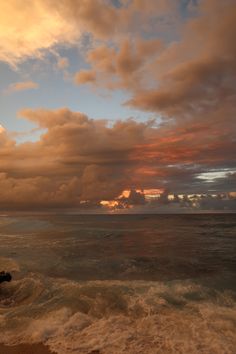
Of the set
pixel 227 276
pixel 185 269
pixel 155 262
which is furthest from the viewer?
pixel 155 262

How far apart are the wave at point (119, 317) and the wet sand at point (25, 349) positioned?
27cm

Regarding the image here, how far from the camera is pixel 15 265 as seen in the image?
22.6 m

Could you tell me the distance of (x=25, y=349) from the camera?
27.4ft

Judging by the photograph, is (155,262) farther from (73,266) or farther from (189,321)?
(189,321)

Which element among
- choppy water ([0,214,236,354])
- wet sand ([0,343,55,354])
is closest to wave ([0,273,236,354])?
choppy water ([0,214,236,354])

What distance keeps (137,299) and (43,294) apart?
5049mm

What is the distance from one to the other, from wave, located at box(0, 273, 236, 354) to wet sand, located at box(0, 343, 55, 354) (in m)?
0.27

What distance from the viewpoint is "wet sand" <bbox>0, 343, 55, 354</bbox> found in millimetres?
8156

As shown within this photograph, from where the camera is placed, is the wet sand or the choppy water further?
the choppy water

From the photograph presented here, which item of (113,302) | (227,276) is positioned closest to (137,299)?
(113,302)

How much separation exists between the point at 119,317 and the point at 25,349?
13.0 feet

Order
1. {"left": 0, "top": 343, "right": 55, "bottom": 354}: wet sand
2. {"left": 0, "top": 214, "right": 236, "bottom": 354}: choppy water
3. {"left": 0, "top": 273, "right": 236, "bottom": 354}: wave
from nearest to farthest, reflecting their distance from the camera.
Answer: {"left": 0, "top": 343, "right": 55, "bottom": 354}: wet sand, {"left": 0, "top": 273, "right": 236, "bottom": 354}: wave, {"left": 0, "top": 214, "right": 236, "bottom": 354}: choppy water

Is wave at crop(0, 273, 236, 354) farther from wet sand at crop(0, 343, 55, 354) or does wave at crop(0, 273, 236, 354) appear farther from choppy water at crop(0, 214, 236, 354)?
wet sand at crop(0, 343, 55, 354)

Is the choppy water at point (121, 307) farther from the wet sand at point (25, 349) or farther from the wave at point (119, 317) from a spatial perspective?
the wet sand at point (25, 349)
